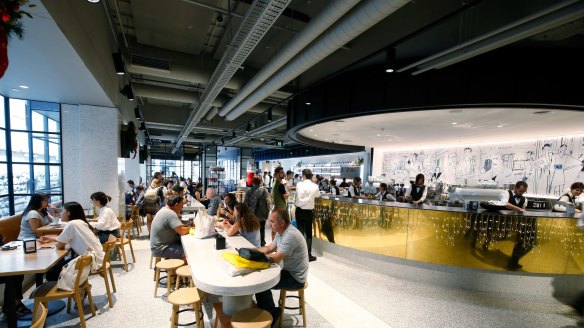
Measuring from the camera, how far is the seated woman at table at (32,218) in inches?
155

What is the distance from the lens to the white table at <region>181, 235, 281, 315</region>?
1.95m

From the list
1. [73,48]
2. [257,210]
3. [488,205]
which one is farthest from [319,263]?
[73,48]

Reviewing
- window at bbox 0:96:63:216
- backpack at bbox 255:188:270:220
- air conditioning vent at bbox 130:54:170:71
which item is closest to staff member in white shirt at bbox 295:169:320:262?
backpack at bbox 255:188:270:220

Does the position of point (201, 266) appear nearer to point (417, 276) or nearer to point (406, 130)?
point (417, 276)

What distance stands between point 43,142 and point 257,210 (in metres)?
5.14

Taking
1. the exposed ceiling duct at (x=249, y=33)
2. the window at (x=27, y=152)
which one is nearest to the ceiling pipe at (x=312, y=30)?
the exposed ceiling duct at (x=249, y=33)

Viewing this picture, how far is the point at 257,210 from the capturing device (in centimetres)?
546

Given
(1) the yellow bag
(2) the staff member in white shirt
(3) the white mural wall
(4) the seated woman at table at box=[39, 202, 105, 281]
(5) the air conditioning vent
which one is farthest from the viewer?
(3) the white mural wall

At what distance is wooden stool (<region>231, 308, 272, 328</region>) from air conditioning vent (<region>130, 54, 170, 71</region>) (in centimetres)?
507

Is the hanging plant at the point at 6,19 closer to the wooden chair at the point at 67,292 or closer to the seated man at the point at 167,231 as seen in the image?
the wooden chair at the point at 67,292

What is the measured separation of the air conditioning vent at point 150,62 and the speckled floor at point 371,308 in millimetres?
4014

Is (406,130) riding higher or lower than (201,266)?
higher

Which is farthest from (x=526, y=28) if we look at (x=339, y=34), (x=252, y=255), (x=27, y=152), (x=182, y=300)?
(x=27, y=152)

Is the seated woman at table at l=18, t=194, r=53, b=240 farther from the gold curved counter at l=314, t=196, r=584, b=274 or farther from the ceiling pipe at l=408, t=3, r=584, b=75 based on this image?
the ceiling pipe at l=408, t=3, r=584, b=75
